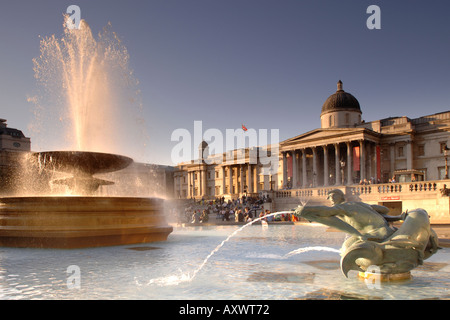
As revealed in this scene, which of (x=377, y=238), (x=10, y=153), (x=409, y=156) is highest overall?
(x=10, y=153)

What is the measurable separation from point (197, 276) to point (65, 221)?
16.1 feet

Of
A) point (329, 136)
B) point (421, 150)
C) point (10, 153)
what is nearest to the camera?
point (421, 150)

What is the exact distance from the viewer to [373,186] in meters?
31.4

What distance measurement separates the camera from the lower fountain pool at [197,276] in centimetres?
468

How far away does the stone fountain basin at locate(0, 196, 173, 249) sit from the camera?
9.50m

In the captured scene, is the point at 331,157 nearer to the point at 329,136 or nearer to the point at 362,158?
the point at 329,136

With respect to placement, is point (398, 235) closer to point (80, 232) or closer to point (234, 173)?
point (80, 232)

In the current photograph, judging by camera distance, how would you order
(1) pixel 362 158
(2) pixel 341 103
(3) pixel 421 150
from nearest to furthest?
(1) pixel 362 158, (3) pixel 421 150, (2) pixel 341 103

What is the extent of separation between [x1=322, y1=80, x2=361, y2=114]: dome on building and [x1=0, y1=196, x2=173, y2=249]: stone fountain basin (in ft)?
159

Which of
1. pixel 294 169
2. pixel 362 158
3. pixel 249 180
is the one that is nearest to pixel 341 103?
pixel 294 169

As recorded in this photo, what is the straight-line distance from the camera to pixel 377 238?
16.9ft

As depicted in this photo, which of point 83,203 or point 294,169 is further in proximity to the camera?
point 294,169

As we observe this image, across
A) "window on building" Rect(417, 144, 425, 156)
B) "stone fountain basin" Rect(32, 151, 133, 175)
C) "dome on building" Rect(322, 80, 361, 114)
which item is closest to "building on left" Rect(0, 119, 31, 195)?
"stone fountain basin" Rect(32, 151, 133, 175)

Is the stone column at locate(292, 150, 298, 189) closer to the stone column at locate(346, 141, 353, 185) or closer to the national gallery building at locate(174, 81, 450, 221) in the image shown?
the national gallery building at locate(174, 81, 450, 221)
